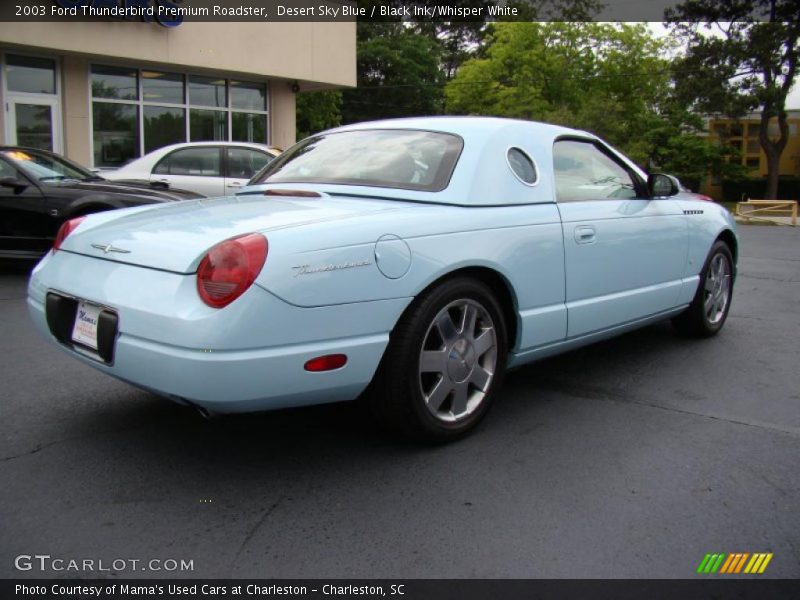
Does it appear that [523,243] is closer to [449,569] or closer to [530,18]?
[449,569]

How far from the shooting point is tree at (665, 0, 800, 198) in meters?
35.3

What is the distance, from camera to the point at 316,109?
39.6 metres

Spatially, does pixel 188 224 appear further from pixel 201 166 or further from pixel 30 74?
pixel 30 74

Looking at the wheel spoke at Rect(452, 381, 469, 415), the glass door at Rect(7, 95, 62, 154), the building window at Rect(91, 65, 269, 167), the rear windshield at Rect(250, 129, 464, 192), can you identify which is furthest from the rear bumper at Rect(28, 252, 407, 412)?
the building window at Rect(91, 65, 269, 167)

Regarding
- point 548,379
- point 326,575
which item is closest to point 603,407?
point 548,379

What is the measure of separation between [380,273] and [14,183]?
21.9ft

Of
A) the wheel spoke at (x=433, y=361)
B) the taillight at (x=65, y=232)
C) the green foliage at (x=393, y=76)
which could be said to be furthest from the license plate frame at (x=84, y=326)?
the green foliage at (x=393, y=76)

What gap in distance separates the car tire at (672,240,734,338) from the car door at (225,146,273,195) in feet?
23.1

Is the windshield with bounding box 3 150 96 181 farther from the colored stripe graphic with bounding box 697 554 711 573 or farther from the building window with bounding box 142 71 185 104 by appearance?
the building window with bounding box 142 71 185 104

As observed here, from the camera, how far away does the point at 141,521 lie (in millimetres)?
2723

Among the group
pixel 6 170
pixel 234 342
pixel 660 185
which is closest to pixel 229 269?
pixel 234 342

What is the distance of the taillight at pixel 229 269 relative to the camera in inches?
107

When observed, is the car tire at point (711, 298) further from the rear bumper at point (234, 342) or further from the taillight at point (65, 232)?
the taillight at point (65, 232)

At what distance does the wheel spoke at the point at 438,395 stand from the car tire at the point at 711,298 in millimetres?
2716
